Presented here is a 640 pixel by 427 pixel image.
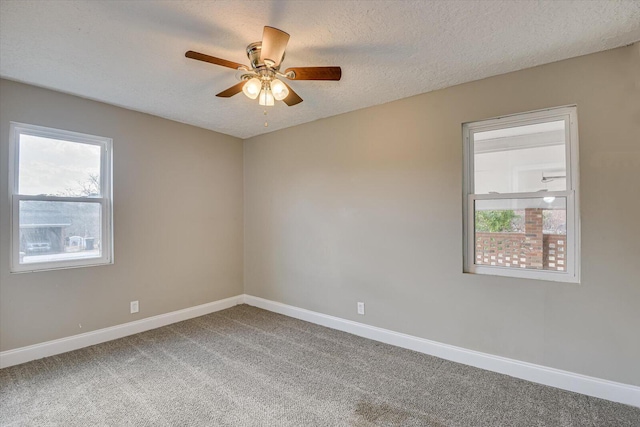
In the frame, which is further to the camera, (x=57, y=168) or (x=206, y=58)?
(x=57, y=168)

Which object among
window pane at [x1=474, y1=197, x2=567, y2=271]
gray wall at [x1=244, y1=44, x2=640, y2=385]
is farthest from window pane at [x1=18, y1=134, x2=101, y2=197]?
window pane at [x1=474, y1=197, x2=567, y2=271]

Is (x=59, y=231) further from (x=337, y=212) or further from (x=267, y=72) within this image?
(x=337, y=212)

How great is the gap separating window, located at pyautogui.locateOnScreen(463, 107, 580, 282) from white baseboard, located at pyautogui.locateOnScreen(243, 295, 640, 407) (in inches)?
28.0

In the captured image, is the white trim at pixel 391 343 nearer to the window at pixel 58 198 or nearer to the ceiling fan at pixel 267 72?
the window at pixel 58 198

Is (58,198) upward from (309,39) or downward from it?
downward

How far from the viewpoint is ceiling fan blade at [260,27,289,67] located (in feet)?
5.51

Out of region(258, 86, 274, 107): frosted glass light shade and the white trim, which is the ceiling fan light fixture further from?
the white trim

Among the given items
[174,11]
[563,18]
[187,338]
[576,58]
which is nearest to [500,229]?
[576,58]

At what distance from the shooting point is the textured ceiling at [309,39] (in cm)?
177

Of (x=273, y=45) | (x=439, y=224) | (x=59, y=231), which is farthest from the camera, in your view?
(x=59, y=231)

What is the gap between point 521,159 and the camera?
8.53ft

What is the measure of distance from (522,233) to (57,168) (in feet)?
14.2

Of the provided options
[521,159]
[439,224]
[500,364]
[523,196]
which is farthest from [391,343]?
[521,159]

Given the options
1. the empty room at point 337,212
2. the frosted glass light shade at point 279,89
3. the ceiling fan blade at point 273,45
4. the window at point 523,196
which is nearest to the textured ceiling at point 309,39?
the empty room at point 337,212
